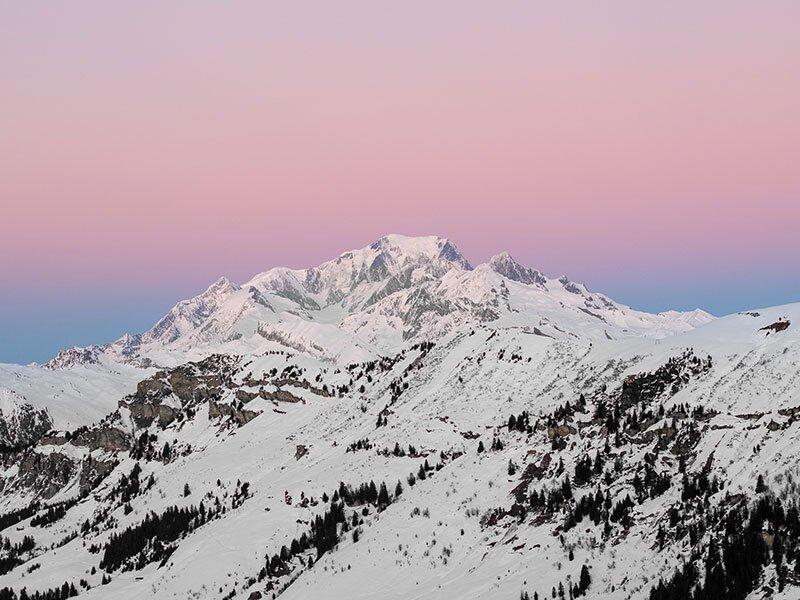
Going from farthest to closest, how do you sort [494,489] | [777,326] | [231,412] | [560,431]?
[231,412]
[777,326]
[560,431]
[494,489]

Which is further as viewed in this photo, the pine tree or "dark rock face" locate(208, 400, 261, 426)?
"dark rock face" locate(208, 400, 261, 426)

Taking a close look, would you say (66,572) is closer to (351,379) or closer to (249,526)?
(249,526)

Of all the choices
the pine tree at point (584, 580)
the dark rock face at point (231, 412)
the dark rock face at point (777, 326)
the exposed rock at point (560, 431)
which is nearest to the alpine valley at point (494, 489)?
the pine tree at point (584, 580)

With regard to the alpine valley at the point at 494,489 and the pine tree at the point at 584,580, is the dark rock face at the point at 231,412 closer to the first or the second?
the alpine valley at the point at 494,489

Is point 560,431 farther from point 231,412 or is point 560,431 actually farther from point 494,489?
point 231,412

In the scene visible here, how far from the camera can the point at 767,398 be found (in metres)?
62.9

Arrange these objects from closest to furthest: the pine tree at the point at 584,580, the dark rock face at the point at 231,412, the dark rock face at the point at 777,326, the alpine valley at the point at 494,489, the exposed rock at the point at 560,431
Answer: the pine tree at the point at 584,580, the alpine valley at the point at 494,489, the exposed rock at the point at 560,431, the dark rock face at the point at 777,326, the dark rock face at the point at 231,412

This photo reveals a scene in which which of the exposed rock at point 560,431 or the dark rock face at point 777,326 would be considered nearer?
the exposed rock at point 560,431

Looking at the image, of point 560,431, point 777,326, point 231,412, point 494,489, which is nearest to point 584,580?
point 494,489

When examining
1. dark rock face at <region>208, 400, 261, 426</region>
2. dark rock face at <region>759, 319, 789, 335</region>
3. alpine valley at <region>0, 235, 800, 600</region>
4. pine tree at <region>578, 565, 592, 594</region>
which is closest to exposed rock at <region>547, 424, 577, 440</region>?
alpine valley at <region>0, 235, 800, 600</region>

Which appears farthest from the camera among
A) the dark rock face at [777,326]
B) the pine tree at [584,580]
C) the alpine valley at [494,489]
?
the dark rock face at [777,326]

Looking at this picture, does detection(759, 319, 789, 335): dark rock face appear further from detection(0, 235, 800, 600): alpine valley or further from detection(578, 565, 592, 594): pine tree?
detection(578, 565, 592, 594): pine tree

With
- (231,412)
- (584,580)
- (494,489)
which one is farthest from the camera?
(231,412)

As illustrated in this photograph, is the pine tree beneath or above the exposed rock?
above
